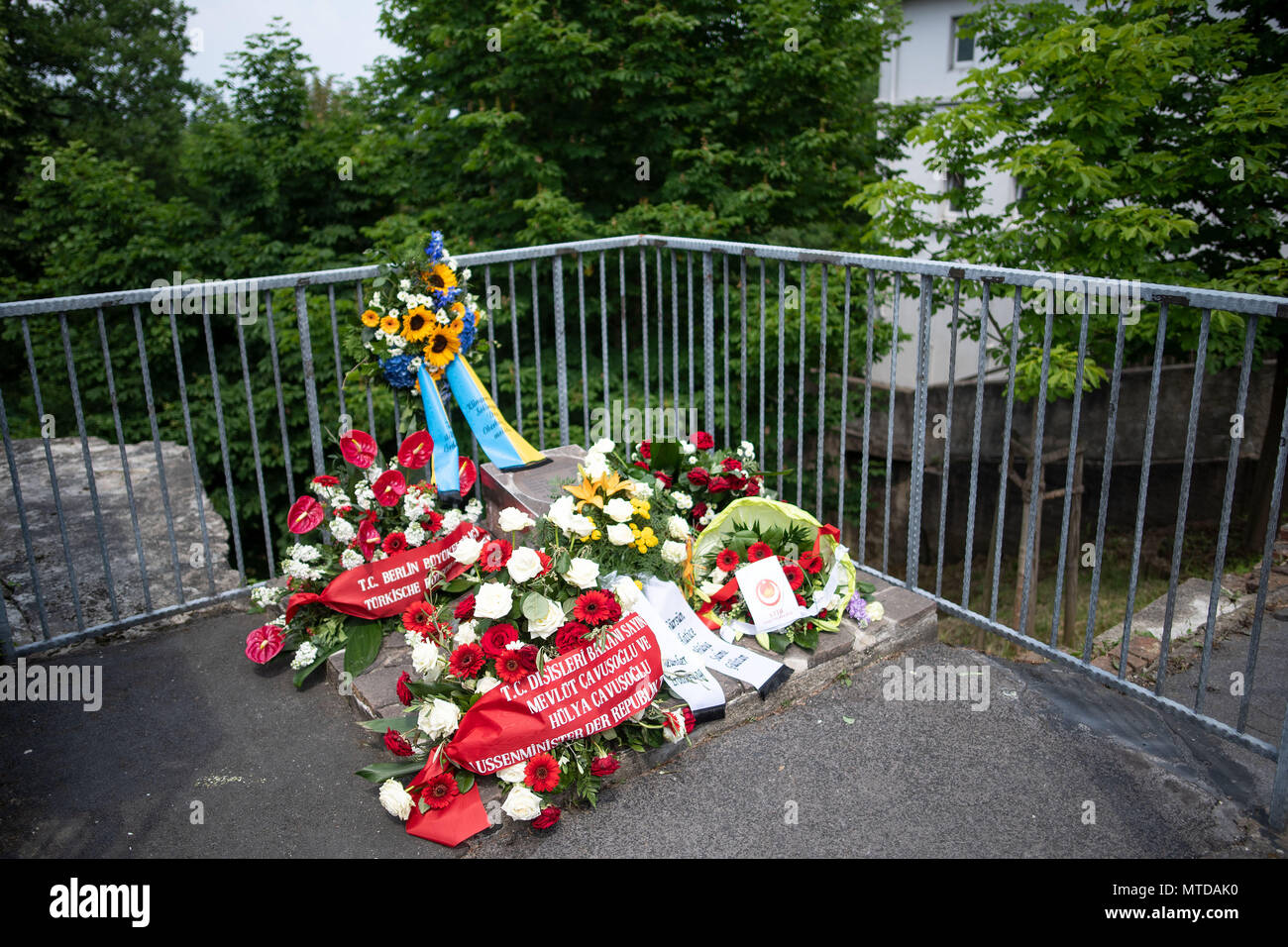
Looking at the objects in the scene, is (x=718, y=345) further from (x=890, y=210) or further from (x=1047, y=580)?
(x=1047, y=580)

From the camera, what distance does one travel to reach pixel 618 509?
3.54 meters

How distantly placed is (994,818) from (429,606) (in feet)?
6.53

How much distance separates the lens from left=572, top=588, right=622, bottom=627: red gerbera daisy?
3189 millimetres

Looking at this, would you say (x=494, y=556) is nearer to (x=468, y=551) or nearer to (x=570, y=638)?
(x=468, y=551)

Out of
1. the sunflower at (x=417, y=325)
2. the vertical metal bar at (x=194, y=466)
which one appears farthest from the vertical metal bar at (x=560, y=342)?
the vertical metal bar at (x=194, y=466)

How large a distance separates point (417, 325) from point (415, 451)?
58cm

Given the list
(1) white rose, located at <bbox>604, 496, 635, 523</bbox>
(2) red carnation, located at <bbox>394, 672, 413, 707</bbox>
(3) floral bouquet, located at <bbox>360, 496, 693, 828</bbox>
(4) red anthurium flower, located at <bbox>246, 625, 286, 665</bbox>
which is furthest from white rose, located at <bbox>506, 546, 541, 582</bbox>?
(4) red anthurium flower, located at <bbox>246, 625, 286, 665</bbox>

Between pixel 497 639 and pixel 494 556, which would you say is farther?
pixel 494 556

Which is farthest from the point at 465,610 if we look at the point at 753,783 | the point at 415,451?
the point at 415,451

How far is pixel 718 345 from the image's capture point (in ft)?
35.1

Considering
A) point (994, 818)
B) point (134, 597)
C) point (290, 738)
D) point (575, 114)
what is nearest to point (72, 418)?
point (575, 114)

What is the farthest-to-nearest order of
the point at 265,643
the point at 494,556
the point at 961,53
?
the point at 961,53 → the point at 265,643 → the point at 494,556

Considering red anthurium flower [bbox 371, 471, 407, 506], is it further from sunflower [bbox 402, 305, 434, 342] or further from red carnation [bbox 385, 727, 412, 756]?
red carnation [bbox 385, 727, 412, 756]

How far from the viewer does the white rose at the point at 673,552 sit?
3723 mm
